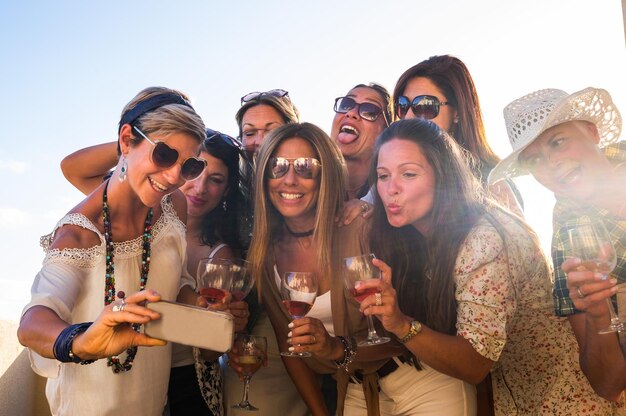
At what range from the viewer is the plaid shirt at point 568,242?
3.42 metres

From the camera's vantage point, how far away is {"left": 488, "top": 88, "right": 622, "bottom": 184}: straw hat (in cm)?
396

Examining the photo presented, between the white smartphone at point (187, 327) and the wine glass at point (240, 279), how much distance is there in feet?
3.75

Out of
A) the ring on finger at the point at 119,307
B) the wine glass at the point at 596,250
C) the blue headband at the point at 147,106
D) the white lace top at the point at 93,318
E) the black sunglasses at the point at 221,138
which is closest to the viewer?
the ring on finger at the point at 119,307

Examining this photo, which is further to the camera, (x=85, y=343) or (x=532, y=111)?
(x=532, y=111)

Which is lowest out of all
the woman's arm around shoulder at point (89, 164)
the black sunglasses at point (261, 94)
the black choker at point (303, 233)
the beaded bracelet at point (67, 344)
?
the beaded bracelet at point (67, 344)

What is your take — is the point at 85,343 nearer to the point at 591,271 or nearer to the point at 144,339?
the point at 144,339

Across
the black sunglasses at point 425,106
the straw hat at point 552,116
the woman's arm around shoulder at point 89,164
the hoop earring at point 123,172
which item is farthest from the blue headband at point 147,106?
the black sunglasses at point 425,106

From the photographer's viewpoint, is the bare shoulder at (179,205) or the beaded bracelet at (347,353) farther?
the bare shoulder at (179,205)

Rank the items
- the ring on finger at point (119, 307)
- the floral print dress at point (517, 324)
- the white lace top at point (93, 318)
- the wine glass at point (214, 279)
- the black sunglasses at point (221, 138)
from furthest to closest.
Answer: the black sunglasses at point (221, 138) → the wine glass at point (214, 279) → the floral print dress at point (517, 324) → the white lace top at point (93, 318) → the ring on finger at point (119, 307)

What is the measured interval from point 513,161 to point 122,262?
2.38 metres

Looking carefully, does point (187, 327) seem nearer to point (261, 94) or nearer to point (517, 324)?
point (517, 324)

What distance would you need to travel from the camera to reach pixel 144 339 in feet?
9.35

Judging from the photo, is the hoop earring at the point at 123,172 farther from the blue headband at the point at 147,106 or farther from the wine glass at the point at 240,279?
the wine glass at the point at 240,279

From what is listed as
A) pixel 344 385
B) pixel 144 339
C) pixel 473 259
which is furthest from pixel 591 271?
pixel 144 339
